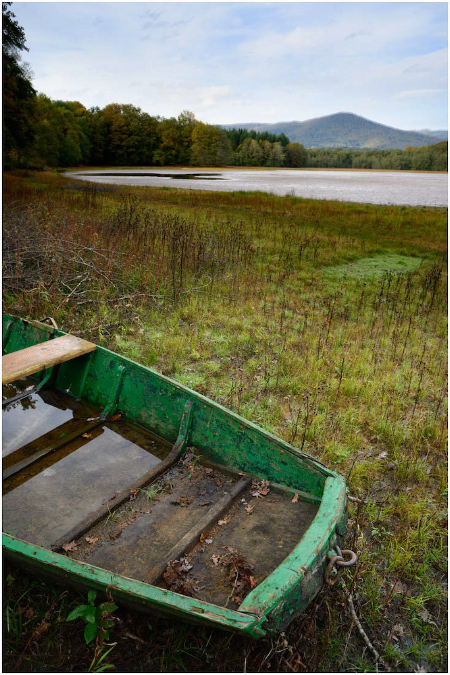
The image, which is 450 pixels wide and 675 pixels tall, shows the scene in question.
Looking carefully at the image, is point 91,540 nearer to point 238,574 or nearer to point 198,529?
point 198,529

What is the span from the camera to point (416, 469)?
13.7 feet

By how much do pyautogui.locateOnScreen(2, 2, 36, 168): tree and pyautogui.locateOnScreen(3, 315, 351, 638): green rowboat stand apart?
2087 cm

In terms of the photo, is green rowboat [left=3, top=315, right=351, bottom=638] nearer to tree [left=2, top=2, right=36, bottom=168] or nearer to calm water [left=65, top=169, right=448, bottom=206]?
tree [left=2, top=2, right=36, bottom=168]

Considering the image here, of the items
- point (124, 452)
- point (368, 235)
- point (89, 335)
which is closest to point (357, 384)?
point (124, 452)

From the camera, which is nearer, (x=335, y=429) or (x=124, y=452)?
(x=124, y=452)

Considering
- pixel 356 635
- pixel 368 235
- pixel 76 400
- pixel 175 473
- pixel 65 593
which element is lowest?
pixel 356 635

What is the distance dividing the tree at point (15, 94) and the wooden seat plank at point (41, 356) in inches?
799

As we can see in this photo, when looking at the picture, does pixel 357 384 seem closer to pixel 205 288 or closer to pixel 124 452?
pixel 124 452

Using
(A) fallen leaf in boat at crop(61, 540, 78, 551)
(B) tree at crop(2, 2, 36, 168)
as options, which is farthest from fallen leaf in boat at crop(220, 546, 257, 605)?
(B) tree at crop(2, 2, 36, 168)

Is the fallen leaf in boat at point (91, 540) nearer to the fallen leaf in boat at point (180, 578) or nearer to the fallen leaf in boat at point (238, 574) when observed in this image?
the fallen leaf in boat at point (180, 578)

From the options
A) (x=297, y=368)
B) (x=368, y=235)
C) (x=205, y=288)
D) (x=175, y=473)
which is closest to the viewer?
(x=175, y=473)

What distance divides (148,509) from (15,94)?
25725 mm

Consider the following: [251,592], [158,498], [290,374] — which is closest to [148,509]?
[158,498]

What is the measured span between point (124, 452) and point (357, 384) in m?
3.23
